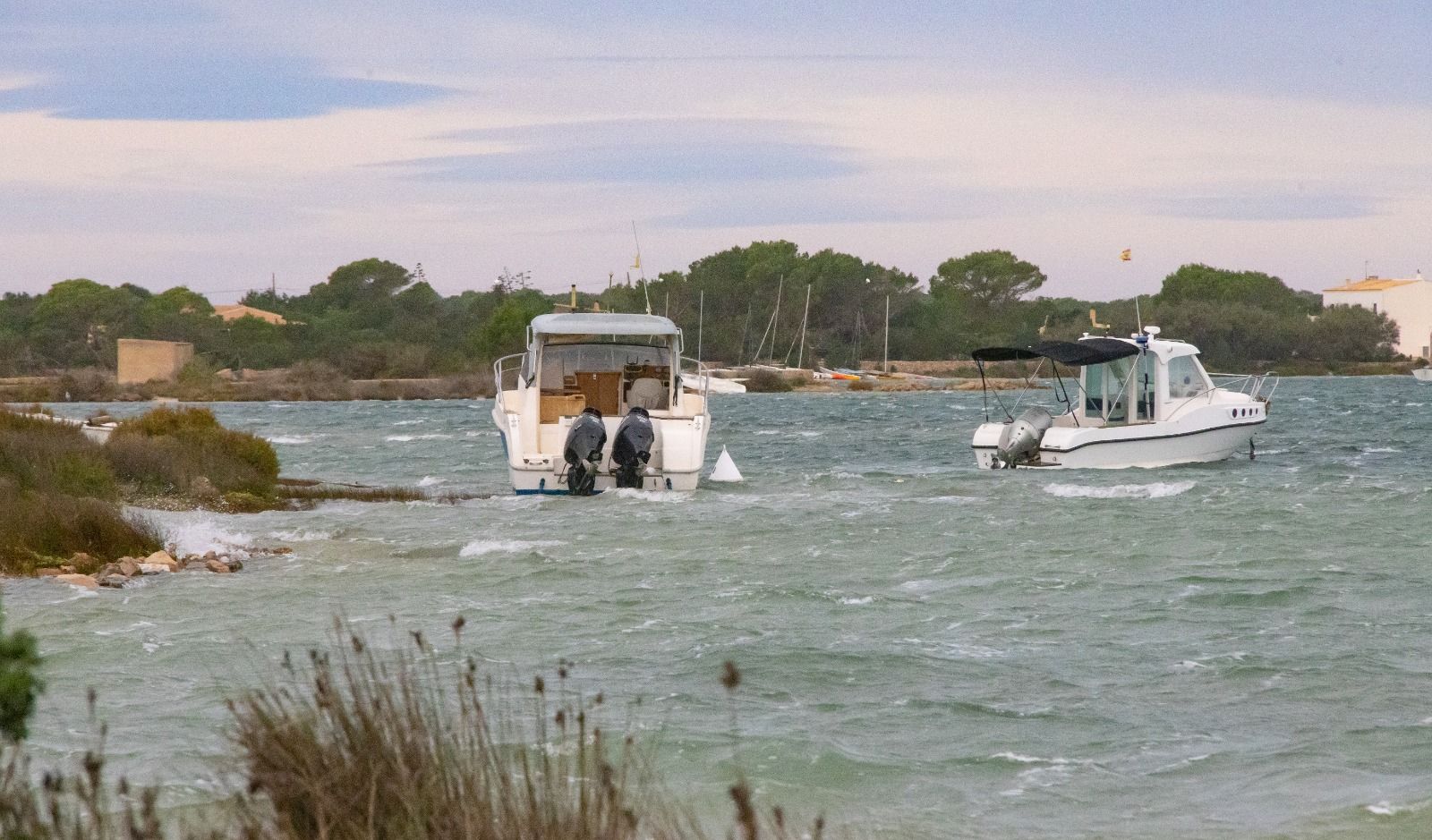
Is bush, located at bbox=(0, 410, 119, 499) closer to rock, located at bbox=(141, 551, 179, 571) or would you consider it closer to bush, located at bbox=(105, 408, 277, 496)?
bush, located at bbox=(105, 408, 277, 496)

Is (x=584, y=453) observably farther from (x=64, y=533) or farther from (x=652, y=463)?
(x=64, y=533)

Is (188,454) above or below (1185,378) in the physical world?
below

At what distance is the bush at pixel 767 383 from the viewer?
100 metres

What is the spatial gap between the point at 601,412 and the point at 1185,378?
1012 cm

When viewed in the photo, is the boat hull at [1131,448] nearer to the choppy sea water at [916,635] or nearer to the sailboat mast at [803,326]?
the choppy sea water at [916,635]

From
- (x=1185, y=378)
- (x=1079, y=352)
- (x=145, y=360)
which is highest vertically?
(x=145, y=360)

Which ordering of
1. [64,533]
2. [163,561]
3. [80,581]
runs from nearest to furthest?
[80,581] < [163,561] < [64,533]

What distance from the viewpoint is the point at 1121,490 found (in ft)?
76.8

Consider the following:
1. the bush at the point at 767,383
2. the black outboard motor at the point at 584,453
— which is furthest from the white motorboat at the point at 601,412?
the bush at the point at 767,383

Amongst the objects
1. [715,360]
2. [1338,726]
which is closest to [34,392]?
[715,360]

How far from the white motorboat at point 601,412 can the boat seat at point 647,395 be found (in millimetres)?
13

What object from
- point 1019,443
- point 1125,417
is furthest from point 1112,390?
point 1019,443

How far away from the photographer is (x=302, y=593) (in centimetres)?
1348

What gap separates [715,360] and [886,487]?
89768 mm
